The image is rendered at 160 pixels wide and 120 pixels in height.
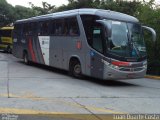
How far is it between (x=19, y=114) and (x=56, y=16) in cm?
1086

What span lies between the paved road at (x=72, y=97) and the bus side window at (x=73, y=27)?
7.41 ft

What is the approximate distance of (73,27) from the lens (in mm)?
17203

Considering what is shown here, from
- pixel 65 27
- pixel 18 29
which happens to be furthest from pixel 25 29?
pixel 65 27

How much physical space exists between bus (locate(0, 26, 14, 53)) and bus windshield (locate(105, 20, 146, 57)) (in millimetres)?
25544

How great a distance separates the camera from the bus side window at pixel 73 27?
1689cm

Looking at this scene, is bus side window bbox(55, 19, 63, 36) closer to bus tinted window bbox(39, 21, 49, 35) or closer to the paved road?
bus tinted window bbox(39, 21, 49, 35)

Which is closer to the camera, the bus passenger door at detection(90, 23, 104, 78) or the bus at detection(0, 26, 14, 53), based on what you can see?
the bus passenger door at detection(90, 23, 104, 78)

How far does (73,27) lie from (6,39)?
950 inches

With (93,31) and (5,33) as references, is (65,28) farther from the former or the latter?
(5,33)

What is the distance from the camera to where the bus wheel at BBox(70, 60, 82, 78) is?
1687 cm

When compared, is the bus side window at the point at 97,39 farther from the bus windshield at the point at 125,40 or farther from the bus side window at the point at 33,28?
the bus side window at the point at 33,28

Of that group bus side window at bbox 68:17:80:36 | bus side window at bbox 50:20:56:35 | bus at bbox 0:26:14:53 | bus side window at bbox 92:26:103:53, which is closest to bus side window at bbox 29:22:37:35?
bus side window at bbox 50:20:56:35

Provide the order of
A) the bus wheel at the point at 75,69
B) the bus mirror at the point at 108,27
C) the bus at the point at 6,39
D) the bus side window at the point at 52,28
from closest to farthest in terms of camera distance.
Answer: the bus mirror at the point at 108,27, the bus wheel at the point at 75,69, the bus side window at the point at 52,28, the bus at the point at 6,39

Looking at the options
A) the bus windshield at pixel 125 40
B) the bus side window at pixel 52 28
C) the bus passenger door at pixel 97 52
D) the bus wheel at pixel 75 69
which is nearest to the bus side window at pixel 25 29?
the bus side window at pixel 52 28
